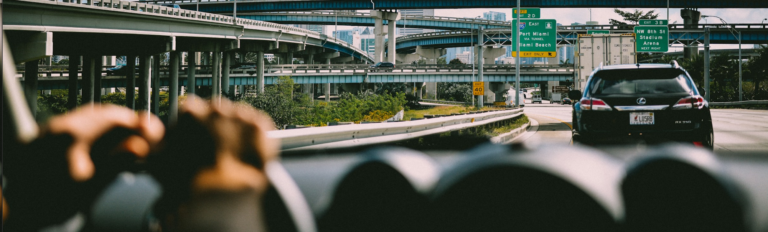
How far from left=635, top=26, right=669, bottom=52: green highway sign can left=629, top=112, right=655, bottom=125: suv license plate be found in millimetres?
38270

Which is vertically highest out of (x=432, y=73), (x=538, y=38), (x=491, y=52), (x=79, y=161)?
(x=491, y=52)

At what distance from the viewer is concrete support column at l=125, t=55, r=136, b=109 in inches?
116

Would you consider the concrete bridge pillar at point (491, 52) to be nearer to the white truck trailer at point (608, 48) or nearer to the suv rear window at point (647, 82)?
the white truck trailer at point (608, 48)

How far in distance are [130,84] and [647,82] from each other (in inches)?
198

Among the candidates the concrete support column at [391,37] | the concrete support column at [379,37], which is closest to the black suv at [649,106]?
the concrete support column at [391,37]

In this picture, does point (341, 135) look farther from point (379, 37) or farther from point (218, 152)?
point (379, 37)

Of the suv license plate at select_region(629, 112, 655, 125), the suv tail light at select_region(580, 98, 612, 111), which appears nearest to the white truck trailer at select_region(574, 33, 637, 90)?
the suv tail light at select_region(580, 98, 612, 111)

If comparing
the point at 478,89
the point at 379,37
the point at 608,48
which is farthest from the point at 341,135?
the point at 379,37

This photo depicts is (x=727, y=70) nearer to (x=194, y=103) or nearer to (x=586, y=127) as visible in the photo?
(x=586, y=127)

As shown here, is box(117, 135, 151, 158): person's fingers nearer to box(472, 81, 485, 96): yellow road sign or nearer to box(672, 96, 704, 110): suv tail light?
box(672, 96, 704, 110): suv tail light

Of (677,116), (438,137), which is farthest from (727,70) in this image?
(438,137)

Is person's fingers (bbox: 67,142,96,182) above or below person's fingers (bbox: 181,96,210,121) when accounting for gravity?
below

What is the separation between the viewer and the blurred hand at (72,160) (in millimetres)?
1271

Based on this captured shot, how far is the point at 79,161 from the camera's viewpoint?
1294mm
